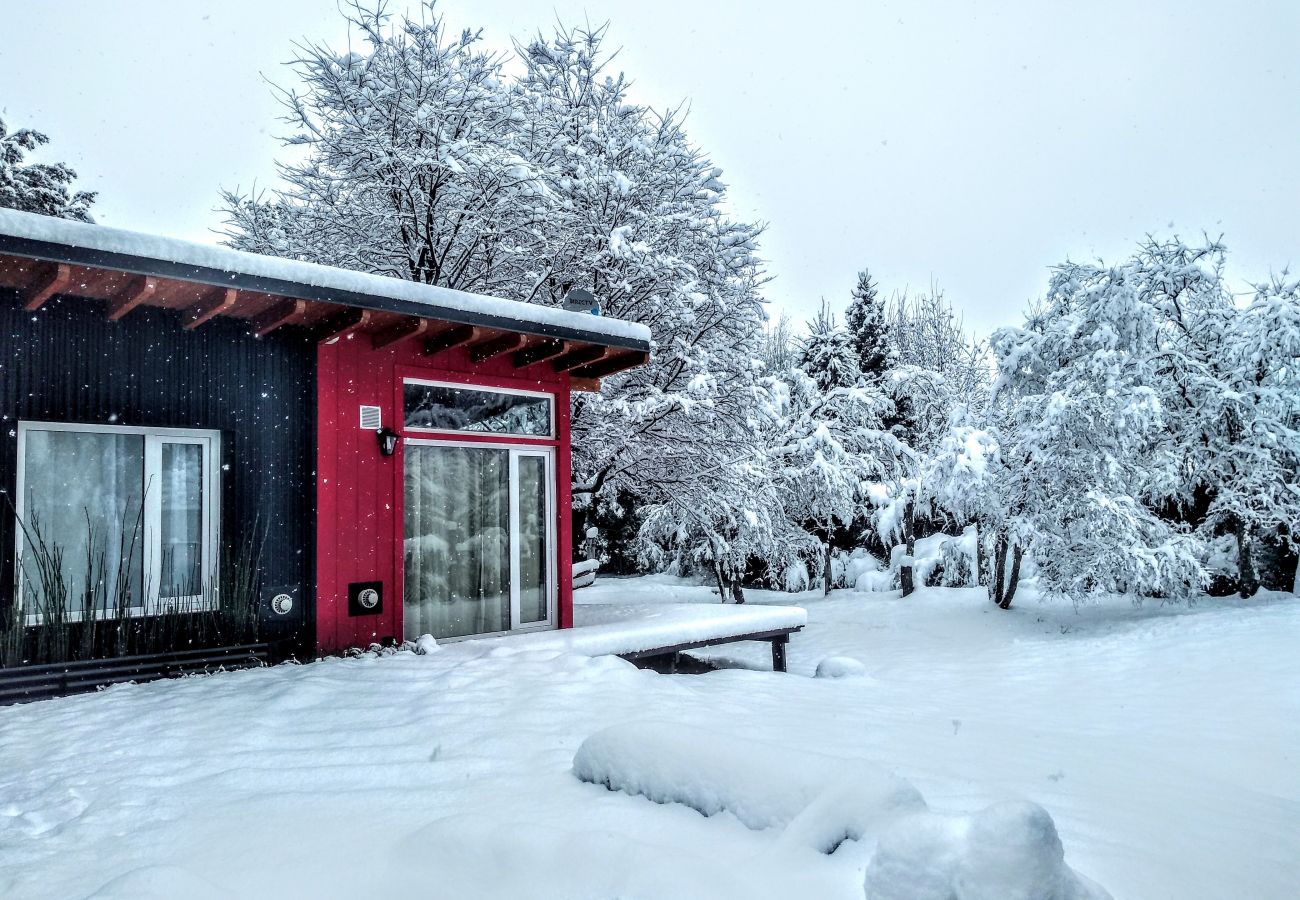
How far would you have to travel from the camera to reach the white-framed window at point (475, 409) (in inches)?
247

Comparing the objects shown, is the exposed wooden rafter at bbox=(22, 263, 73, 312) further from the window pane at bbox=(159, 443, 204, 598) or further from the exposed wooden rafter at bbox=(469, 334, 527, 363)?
the exposed wooden rafter at bbox=(469, 334, 527, 363)

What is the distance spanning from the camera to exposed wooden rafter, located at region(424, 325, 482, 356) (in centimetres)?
584

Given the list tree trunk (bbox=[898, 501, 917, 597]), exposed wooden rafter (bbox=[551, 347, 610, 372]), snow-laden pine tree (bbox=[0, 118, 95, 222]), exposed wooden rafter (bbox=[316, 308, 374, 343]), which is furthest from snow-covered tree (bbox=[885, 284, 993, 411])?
snow-laden pine tree (bbox=[0, 118, 95, 222])

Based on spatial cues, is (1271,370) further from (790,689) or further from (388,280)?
(388,280)

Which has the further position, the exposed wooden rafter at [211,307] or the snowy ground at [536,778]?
the exposed wooden rafter at [211,307]

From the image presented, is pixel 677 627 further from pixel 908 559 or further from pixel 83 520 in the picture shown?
pixel 908 559

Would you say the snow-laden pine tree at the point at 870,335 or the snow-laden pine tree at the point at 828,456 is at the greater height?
the snow-laden pine tree at the point at 870,335

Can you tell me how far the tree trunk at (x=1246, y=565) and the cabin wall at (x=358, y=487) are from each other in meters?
10.1

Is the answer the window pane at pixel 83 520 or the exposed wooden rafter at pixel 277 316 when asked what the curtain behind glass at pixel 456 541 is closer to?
the exposed wooden rafter at pixel 277 316

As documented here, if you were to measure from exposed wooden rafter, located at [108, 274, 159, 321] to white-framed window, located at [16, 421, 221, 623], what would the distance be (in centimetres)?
74

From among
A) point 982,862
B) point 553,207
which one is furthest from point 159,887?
point 553,207

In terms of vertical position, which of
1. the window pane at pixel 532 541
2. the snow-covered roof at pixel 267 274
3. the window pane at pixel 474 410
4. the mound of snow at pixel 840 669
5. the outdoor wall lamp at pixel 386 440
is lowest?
the mound of snow at pixel 840 669

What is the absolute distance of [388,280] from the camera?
531 centimetres

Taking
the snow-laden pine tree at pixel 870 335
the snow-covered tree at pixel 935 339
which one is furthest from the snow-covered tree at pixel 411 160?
the snow-covered tree at pixel 935 339
